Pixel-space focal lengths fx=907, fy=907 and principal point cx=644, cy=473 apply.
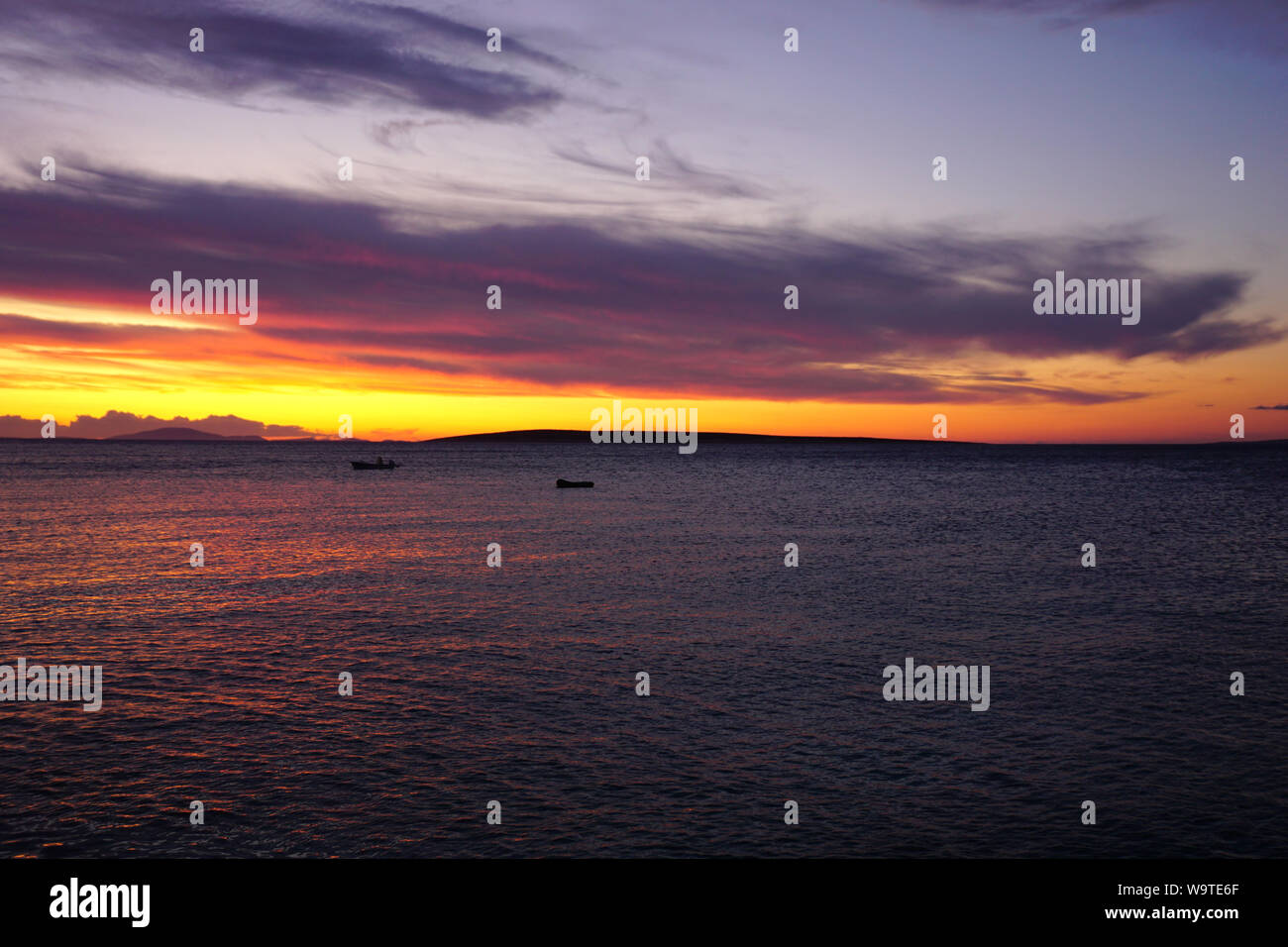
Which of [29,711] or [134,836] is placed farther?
[29,711]

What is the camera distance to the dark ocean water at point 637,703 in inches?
695

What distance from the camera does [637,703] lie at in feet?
83.2

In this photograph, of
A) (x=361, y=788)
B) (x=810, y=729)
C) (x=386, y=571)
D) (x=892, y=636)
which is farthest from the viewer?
(x=386, y=571)

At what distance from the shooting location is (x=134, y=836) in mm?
16906

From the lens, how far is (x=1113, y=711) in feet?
81.7

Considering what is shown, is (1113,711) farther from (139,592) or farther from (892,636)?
(139,592)

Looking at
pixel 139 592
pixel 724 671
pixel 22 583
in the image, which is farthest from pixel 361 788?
pixel 22 583

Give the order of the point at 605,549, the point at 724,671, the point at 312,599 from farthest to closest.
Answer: the point at 605,549
the point at 312,599
the point at 724,671

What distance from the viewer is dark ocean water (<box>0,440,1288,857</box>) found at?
695 inches

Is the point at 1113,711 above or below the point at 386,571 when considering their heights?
below
